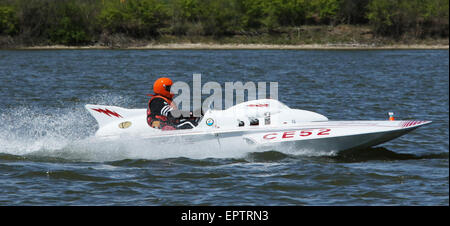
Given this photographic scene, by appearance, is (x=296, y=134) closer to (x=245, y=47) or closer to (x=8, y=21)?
(x=245, y=47)

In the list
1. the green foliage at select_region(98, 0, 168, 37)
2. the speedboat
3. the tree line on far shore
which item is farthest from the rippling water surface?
the green foliage at select_region(98, 0, 168, 37)

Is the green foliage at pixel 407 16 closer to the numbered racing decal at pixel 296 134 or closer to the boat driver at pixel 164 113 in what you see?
the numbered racing decal at pixel 296 134

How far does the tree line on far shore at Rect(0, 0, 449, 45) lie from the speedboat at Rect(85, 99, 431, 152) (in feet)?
226

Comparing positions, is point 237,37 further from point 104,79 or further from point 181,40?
point 104,79

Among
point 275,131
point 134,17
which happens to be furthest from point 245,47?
point 275,131

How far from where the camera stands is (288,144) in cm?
1109

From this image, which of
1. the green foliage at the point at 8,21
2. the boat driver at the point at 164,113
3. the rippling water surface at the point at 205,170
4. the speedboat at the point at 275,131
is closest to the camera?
the rippling water surface at the point at 205,170

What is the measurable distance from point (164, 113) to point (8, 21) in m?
72.4

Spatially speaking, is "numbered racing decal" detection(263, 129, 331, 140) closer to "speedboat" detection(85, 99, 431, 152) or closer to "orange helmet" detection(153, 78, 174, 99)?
"speedboat" detection(85, 99, 431, 152)

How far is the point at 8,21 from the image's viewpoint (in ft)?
253

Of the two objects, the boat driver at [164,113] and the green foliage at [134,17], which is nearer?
the boat driver at [164,113]

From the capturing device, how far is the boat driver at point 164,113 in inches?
449

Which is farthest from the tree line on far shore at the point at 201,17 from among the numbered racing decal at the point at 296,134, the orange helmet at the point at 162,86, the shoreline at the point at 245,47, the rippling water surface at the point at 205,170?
the numbered racing decal at the point at 296,134

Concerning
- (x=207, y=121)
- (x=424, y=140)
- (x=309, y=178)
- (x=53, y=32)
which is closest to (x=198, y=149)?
(x=207, y=121)
